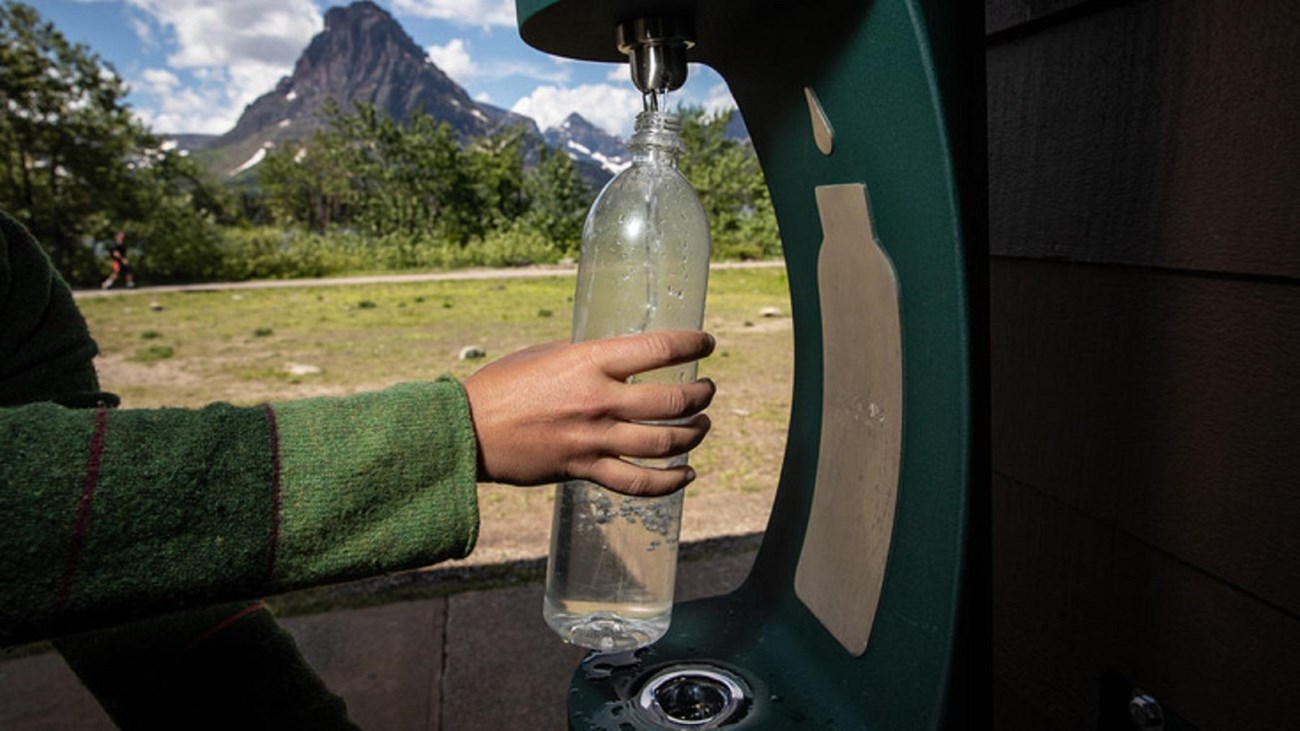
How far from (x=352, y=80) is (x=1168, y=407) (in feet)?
548

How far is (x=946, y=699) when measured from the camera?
76 centimetres

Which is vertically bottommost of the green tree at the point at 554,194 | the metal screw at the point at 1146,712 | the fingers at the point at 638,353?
the metal screw at the point at 1146,712

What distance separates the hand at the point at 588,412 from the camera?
730mm

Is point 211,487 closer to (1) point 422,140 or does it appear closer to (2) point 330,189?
(1) point 422,140

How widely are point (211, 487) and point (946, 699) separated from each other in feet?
2.20

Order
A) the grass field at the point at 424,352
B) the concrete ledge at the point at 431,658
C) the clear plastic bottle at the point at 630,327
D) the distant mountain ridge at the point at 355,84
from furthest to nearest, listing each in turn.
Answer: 1. the distant mountain ridge at the point at 355,84
2. the grass field at the point at 424,352
3. the concrete ledge at the point at 431,658
4. the clear plastic bottle at the point at 630,327

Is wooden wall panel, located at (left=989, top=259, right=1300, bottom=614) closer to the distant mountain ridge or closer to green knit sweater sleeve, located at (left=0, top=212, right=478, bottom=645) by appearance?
green knit sweater sleeve, located at (left=0, top=212, right=478, bottom=645)

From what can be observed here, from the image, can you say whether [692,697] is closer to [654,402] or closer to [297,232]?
[654,402]

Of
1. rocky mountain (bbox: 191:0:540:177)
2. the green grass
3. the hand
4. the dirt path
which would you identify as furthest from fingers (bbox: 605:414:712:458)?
rocky mountain (bbox: 191:0:540:177)

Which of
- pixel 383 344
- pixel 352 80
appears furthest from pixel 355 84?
pixel 383 344

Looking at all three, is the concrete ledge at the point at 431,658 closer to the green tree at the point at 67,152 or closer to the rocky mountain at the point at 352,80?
the green tree at the point at 67,152

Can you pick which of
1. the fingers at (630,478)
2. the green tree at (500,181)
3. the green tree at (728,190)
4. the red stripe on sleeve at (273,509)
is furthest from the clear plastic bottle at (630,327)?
the green tree at (500,181)

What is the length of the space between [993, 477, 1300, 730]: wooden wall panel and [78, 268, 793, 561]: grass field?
151cm

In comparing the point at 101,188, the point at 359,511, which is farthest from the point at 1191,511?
the point at 101,188
